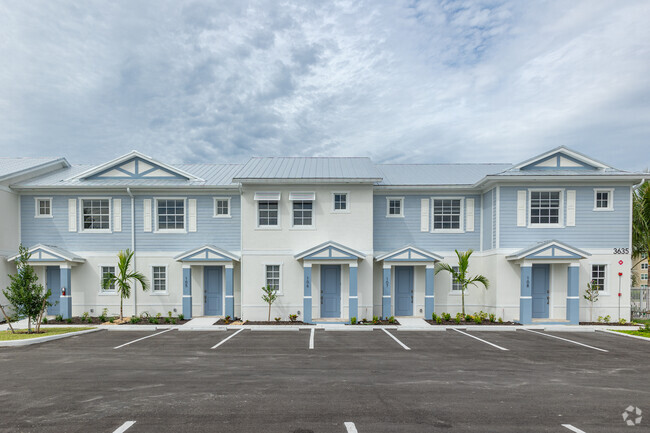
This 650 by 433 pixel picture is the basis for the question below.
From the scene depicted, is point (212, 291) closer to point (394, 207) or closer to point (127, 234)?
point (127, 234)

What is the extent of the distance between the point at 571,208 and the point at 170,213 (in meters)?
19.4

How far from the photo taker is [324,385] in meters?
8.23

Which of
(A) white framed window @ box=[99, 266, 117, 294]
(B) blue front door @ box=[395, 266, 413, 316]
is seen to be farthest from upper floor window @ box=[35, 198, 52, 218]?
(B) blue front door @ box=[395, 266, 413, 316]

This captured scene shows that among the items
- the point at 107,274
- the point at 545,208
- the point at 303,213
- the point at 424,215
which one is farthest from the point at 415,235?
the point at 107,274

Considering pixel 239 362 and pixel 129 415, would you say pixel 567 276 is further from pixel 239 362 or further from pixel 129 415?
pixel 129 415

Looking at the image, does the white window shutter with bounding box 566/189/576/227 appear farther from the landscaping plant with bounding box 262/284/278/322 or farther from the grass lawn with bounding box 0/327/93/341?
the grass lawn with bounding box 0/327/93/341

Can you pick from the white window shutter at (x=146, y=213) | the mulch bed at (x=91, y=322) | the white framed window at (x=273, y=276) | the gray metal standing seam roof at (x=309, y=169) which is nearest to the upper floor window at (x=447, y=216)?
the gray metal standing seam roof at (x=309, y=169)

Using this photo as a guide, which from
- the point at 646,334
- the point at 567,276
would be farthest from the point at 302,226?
the point at 646,334

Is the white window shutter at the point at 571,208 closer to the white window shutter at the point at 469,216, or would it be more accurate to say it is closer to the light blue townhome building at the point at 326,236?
the light blue townhome building at the point at 326,236

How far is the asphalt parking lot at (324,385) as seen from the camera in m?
6.40

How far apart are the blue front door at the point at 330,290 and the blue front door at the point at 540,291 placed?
9205mm

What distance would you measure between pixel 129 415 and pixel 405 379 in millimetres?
5960

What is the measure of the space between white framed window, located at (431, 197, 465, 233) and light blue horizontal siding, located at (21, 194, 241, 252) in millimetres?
9987

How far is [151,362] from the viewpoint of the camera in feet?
33.9
